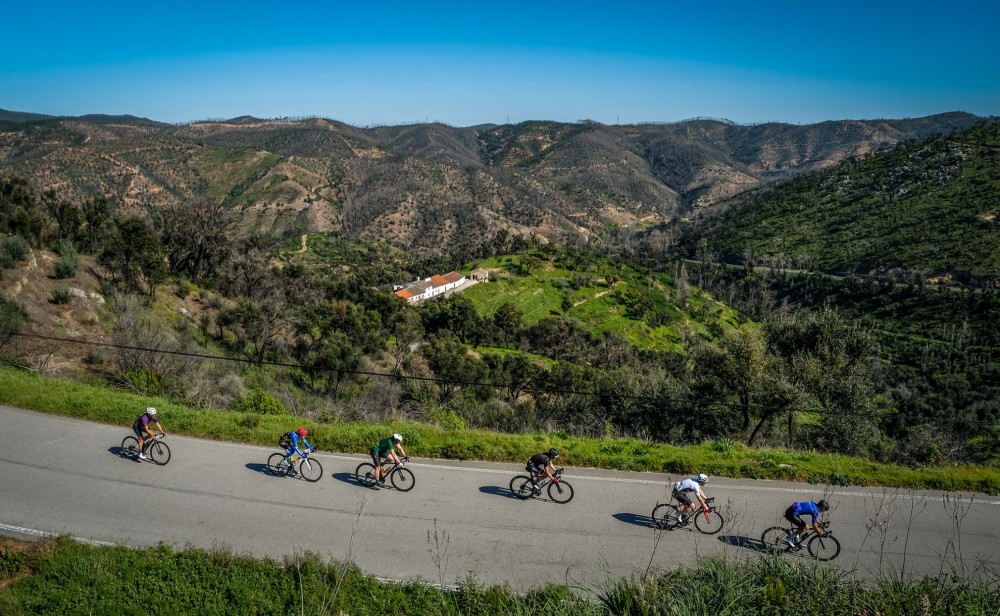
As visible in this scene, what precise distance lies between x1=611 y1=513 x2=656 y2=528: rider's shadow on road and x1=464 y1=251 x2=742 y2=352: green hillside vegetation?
64867 mm

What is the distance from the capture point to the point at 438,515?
33.8ft

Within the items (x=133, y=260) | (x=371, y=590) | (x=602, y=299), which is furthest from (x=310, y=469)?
(x=602, y=299)

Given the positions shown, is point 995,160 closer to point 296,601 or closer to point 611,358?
point 611,358

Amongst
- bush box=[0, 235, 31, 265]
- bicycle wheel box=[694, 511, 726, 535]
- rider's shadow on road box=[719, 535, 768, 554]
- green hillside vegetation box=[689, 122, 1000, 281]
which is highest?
green hillside vegetation box=[689, 122, 1000, 281]

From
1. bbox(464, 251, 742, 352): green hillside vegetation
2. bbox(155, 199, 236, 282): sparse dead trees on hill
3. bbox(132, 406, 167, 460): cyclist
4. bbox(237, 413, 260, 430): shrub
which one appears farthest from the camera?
bbox(464, 251, 742, 352): green hillside vegetation

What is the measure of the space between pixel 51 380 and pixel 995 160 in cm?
17353

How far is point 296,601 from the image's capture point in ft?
24.5

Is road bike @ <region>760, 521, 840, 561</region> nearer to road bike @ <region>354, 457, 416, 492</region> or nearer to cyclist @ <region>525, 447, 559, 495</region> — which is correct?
cyclist @ <region>525, 447, 559, 495</region>

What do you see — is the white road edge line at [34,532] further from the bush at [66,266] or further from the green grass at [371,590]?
the bush at [66,266]

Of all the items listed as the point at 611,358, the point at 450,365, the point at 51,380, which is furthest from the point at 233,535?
the point at 611,358

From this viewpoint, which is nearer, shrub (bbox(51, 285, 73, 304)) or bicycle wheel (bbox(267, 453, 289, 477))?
bicycle wheel (bbox(267, 453, 289, 477))

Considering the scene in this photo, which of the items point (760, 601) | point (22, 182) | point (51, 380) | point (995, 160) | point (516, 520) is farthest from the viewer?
point (995, 160)

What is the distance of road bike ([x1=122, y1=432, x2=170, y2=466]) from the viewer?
477 inches

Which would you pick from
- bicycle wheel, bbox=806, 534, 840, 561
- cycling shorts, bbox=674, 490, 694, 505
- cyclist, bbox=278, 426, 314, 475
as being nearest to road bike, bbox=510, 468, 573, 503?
cycling shorts, bbox=674, 490, 694, 505
